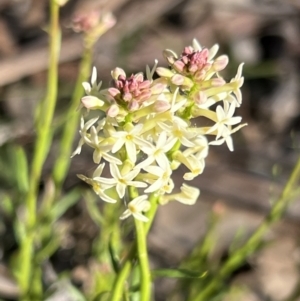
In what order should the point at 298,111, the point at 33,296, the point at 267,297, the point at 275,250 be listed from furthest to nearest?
the point at 298,111 < the point at 275,250 < the point at 267,297 < the point at 33,296

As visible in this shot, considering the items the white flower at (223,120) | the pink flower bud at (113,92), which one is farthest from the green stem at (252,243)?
the pink flower bud at (113,92)

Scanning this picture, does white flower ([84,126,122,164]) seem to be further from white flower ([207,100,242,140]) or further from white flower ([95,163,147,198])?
white flower ([207,100,242,140])

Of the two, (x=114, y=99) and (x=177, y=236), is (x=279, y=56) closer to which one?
(x=177, y=236)

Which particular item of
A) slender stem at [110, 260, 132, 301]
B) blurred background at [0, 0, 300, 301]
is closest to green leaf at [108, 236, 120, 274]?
slender stem at [110, 260, 132, 301]

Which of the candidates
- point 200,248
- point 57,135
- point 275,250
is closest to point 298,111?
point 275,250

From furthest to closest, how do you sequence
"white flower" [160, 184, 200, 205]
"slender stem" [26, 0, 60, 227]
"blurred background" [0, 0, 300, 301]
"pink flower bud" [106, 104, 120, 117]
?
"blurred background" [0, 0, 300, 301]
"slender stem" [26, 0, 60, 227]
"white flower" [160, 184, 200, 205]
"pink flower bud" [106, 104, 120, 117]
